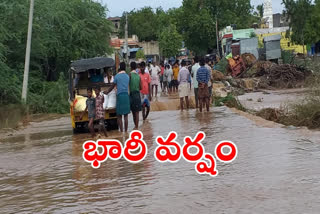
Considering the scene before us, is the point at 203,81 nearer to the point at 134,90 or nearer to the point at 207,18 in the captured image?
the point at 134,90

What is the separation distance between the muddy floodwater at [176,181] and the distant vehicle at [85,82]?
2.38m

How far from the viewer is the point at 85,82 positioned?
17312 millimetres

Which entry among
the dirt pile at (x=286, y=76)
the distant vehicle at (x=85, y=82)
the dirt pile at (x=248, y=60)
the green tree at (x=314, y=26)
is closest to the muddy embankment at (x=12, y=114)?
the distant vehicle at (x=85, y=82)

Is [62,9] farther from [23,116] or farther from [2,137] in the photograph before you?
[2,137]

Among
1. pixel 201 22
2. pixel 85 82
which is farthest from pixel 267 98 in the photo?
pixel 201 22

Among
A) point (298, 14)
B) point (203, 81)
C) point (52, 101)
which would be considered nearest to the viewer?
point (203, 81)

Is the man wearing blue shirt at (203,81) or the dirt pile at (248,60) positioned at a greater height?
the dirt pile at (248,60)

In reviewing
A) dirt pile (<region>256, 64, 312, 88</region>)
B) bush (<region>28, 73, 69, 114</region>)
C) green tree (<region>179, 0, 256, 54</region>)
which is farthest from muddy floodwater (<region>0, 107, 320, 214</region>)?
green tree (<region>179, 0, 256, 54</region>)

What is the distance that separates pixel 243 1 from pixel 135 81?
78.0 metres

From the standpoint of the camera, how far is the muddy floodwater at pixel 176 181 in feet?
22.4

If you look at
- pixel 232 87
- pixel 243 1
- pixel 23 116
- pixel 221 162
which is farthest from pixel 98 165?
pixel 243 1

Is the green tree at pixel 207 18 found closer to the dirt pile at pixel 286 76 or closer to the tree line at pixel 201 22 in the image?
the tree line at pixel 201 22

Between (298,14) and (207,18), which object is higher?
(207,18)

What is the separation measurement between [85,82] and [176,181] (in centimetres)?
956
